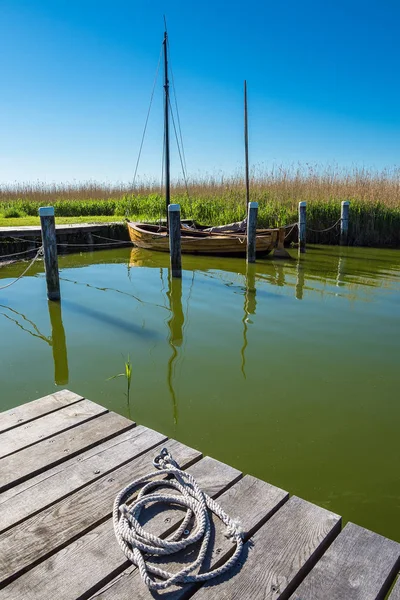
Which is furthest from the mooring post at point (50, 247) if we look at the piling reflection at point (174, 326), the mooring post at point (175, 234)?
the mooring post at point (175, 234)

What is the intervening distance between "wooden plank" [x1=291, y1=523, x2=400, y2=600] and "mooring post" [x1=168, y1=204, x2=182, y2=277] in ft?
22.5

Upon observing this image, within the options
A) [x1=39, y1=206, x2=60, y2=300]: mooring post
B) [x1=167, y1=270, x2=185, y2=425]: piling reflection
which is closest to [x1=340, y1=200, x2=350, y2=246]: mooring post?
[x1=167, y1=270, x2=185, y2=425]: piling reflection

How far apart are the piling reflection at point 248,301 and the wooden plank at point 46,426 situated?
1.88 metres

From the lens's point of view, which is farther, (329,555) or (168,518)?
(168,518)

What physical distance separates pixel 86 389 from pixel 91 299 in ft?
11.6

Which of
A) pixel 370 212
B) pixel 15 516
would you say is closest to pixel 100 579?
pixel 15 516

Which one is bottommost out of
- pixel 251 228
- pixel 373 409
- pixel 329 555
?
pixel 373 409

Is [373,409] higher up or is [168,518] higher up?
[168,518]

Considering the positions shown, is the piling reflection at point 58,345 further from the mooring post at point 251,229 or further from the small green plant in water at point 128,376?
the mooring post at point 251,229

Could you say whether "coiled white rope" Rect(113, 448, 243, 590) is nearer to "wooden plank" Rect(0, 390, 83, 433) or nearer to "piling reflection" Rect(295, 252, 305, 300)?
"wooden plank" Rect(0, 390, 83, 433)

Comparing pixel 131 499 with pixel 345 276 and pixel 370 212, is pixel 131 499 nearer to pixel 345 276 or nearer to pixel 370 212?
pixel 345 276

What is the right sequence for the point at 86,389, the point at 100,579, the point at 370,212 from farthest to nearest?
the point at 370,212
the point at 86,389
the point at 100,579

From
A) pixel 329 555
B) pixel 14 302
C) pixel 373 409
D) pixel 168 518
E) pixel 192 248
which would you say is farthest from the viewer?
pixel 192 248

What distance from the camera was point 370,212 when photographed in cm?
1399
